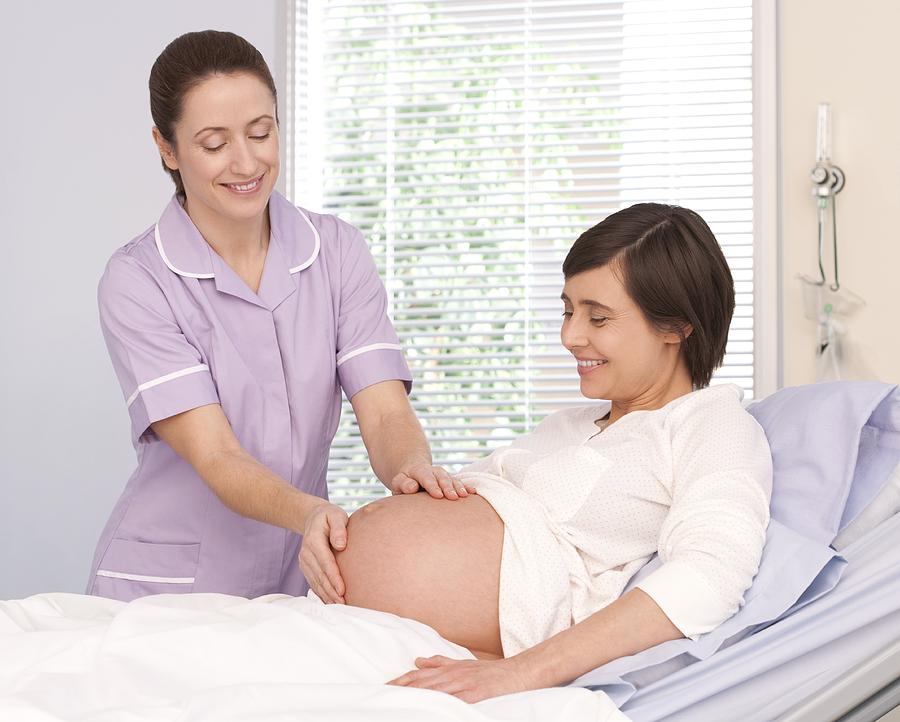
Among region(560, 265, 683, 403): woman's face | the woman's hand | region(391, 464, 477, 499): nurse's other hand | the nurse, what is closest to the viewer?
the woman's hand

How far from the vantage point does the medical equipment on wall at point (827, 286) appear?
2678mm

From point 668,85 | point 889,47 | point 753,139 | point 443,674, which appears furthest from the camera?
point 668,85

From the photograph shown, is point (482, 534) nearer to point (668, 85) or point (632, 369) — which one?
point (632, 369)

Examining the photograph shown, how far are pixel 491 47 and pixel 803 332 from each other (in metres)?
1.28

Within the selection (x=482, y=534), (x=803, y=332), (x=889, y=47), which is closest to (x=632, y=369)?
(x=482, y=534)

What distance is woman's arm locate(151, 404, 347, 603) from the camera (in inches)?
53.1

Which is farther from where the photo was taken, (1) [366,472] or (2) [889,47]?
(1) [366,472]

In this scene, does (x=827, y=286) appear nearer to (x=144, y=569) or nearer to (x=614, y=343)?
(x=614, y=343)

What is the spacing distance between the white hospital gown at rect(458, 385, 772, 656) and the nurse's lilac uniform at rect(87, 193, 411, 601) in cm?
41

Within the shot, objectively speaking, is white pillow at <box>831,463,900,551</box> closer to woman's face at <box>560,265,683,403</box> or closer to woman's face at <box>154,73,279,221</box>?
woman's face at <box>560,265,683,403</box>

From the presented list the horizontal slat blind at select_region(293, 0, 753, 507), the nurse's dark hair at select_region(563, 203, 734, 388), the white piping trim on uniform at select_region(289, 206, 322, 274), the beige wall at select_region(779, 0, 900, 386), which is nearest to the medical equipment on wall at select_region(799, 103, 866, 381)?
the beige wall at select_region(779, 0, 900, 386)

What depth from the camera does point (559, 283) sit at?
3080mm

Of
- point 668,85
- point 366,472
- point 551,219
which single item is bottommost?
point 366,472

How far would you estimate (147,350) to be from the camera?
164cm
